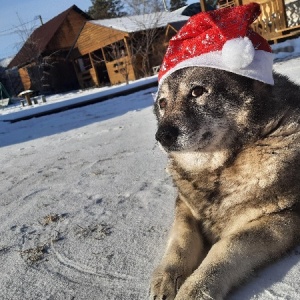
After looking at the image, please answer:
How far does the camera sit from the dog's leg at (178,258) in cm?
167

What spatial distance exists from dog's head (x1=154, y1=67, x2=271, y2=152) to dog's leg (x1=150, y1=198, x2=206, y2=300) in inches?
16.1

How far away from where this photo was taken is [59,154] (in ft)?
17.6

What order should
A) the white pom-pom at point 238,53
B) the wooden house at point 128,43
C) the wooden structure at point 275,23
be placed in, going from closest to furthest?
the white pom-pom at point 238,53 < the wooden structure at point 275,23 < the wooden house at point 128,43

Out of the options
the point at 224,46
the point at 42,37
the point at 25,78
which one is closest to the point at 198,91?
the point at 224,46

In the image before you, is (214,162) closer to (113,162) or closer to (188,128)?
(188,128)

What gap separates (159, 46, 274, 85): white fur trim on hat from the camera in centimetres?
214

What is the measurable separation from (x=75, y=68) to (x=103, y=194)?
26.5 meters

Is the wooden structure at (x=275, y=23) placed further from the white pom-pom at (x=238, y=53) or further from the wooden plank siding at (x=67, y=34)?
the wooden plank siding at (x=67, y=34)

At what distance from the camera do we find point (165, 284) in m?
1.68

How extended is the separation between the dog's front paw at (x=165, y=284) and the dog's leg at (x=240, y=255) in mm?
75

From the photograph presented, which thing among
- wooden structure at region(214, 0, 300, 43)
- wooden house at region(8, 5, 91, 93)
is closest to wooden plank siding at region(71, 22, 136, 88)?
wooden house at region(8, 5, 91, 93)

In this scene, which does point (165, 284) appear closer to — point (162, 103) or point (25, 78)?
point (162, 103)

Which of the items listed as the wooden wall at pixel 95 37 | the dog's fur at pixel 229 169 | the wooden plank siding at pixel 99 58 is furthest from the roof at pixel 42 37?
the dog's fur at pixel 229 169

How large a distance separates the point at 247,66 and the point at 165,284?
48.2 inches
